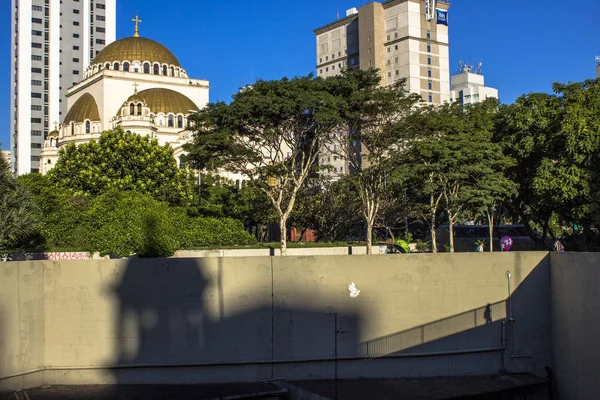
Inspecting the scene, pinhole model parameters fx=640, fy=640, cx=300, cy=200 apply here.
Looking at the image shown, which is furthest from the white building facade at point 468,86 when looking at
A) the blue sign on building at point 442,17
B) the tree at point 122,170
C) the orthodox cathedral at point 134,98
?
the tree at point 122,170

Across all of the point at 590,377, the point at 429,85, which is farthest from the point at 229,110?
the point at 429,85

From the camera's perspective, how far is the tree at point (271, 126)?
97.9ft

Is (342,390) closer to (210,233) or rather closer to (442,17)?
(210,233)

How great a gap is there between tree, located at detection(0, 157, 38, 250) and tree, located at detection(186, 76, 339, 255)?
40.5 feet

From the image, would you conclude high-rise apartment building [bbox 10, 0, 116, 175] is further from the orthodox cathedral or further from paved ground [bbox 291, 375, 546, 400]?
paved ground [bbox 291, 375, 546, 400]

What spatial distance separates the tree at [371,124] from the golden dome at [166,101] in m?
50.7

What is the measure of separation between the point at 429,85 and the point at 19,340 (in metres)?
88.4

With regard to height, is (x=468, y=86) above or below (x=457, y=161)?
above

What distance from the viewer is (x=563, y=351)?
1686 centimetres

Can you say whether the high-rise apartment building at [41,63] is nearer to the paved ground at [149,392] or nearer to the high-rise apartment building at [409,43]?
the high-rise apartment building at [409,43]

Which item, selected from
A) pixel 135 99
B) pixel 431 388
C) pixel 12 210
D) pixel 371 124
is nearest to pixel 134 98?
pixel 135 99

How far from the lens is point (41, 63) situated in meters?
112

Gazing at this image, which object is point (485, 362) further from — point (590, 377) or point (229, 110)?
point (229, 110)

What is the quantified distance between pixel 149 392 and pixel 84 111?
72059 millimetres
